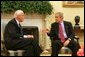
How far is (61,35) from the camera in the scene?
242 inches

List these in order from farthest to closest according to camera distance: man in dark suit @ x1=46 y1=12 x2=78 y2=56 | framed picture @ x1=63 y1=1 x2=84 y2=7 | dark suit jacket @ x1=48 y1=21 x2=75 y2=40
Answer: framed picture @ x1=63 y1=1 x2=84 y2=7 < dark suit jacket @ x1=48 y1=21 x2=75 y2=40 < man in dark suit @ x1=46 y1=12 x2=78 y2=56

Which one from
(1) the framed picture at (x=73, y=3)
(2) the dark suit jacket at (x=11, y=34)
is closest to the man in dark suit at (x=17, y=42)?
(2) the dark suit jacket at (x=11, y=34)

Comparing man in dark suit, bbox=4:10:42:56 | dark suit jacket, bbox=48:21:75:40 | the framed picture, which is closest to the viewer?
man in dark suit, bbox=4:10:42:56

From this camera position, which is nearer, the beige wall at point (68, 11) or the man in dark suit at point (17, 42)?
the man in dark suit at point (17, 42)

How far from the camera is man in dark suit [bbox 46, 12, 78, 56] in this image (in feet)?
19.5

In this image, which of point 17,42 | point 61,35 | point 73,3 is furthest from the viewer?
point 73,3

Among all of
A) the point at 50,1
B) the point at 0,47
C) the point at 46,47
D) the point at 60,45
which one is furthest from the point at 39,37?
the point at 0,47

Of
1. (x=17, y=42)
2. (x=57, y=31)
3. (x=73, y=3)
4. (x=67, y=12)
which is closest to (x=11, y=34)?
(x=17, y=42)

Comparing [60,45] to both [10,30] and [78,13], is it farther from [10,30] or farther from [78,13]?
[78,13]

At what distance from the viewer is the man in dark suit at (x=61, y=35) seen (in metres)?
5.93

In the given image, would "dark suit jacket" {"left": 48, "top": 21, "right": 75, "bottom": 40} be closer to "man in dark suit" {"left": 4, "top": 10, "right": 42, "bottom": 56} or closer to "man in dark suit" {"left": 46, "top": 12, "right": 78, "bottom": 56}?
"man in dark suit" {"left": 46, "top": 12, "right": 78, "bottom": 56}

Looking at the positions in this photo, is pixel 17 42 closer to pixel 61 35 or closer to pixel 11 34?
pixel 11 34

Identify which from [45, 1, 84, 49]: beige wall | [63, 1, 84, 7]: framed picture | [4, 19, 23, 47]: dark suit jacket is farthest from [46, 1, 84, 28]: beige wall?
[4, 19, 23, 47]: dark suit jacket

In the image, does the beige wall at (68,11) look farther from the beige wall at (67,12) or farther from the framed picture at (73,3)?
the framed picture at (73,3)
